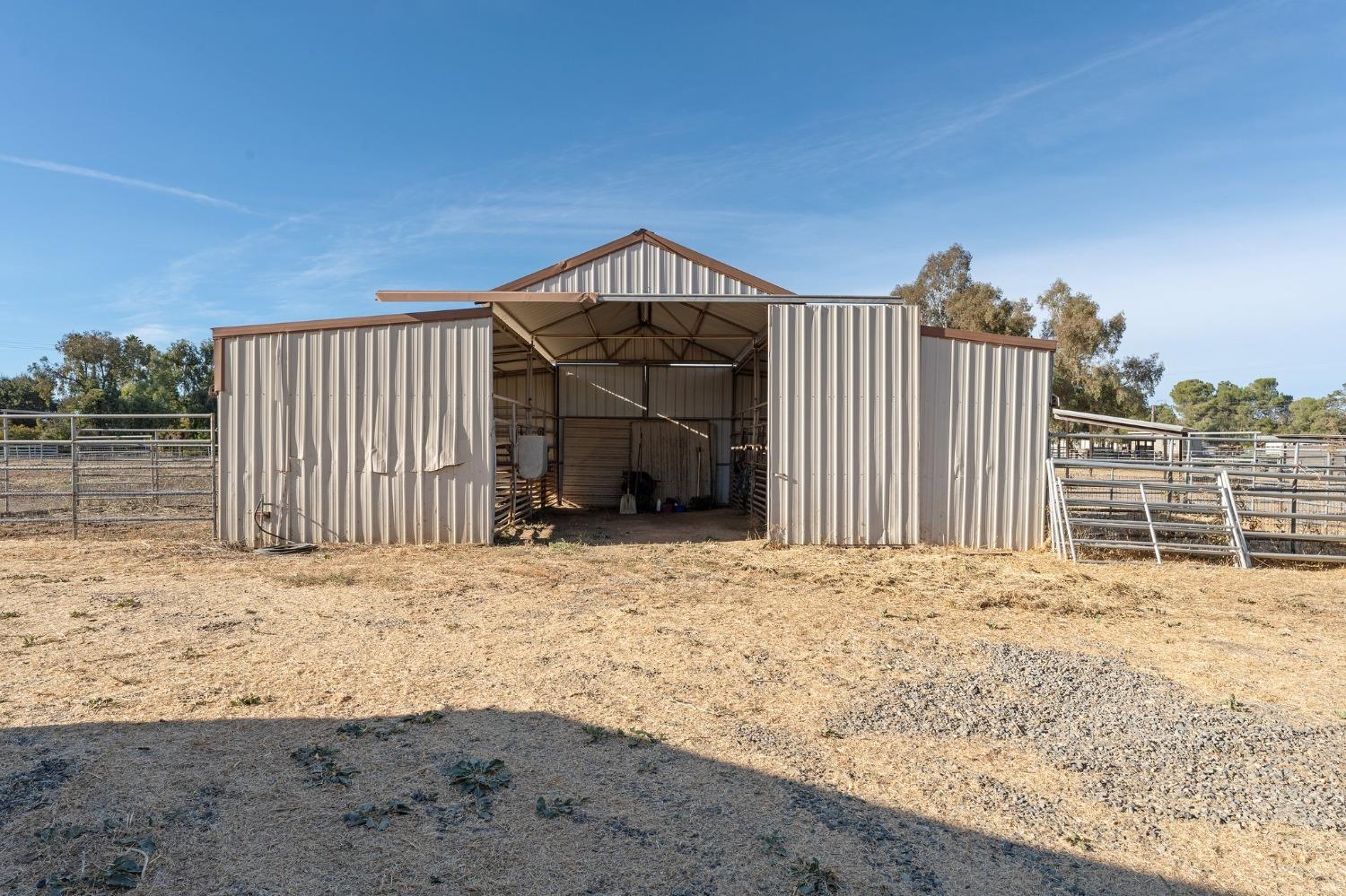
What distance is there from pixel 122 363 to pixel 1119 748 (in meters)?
72.8

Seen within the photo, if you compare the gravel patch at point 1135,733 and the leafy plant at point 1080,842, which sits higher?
the gravel patch at point 1135,733

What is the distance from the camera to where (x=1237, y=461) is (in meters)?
13.2

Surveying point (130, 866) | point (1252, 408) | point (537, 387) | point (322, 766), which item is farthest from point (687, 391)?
point (1252, 408)

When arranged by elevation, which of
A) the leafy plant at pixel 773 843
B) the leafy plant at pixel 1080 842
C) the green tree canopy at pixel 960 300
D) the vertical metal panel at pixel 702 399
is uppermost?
the green tree canopy at pixel 960 300

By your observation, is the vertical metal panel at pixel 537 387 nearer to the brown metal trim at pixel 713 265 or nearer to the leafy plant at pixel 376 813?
the brown metal trim at pixel 713 265

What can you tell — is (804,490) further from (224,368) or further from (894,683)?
(224,368)

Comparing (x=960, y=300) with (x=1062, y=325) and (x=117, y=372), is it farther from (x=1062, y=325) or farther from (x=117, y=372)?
(x=117, y=372)

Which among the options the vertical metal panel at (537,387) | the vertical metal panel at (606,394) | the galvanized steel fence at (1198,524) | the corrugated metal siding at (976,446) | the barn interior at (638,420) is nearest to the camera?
the galvanized steel fence at (1198,524)

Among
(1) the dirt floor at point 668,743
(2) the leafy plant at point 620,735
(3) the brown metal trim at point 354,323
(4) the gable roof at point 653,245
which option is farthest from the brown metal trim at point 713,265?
(2) the leafy plant at point 620,735

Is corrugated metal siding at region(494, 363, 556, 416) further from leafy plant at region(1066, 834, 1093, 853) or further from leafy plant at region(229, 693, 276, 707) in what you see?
leafy plant at region(1066, 834, 1093, 853)

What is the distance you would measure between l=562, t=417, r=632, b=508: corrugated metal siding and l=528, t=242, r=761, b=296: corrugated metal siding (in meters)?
7.10

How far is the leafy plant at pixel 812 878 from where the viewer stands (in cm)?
276

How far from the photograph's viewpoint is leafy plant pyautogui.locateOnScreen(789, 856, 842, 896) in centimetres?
276

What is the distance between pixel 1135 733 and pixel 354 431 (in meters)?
9.86
